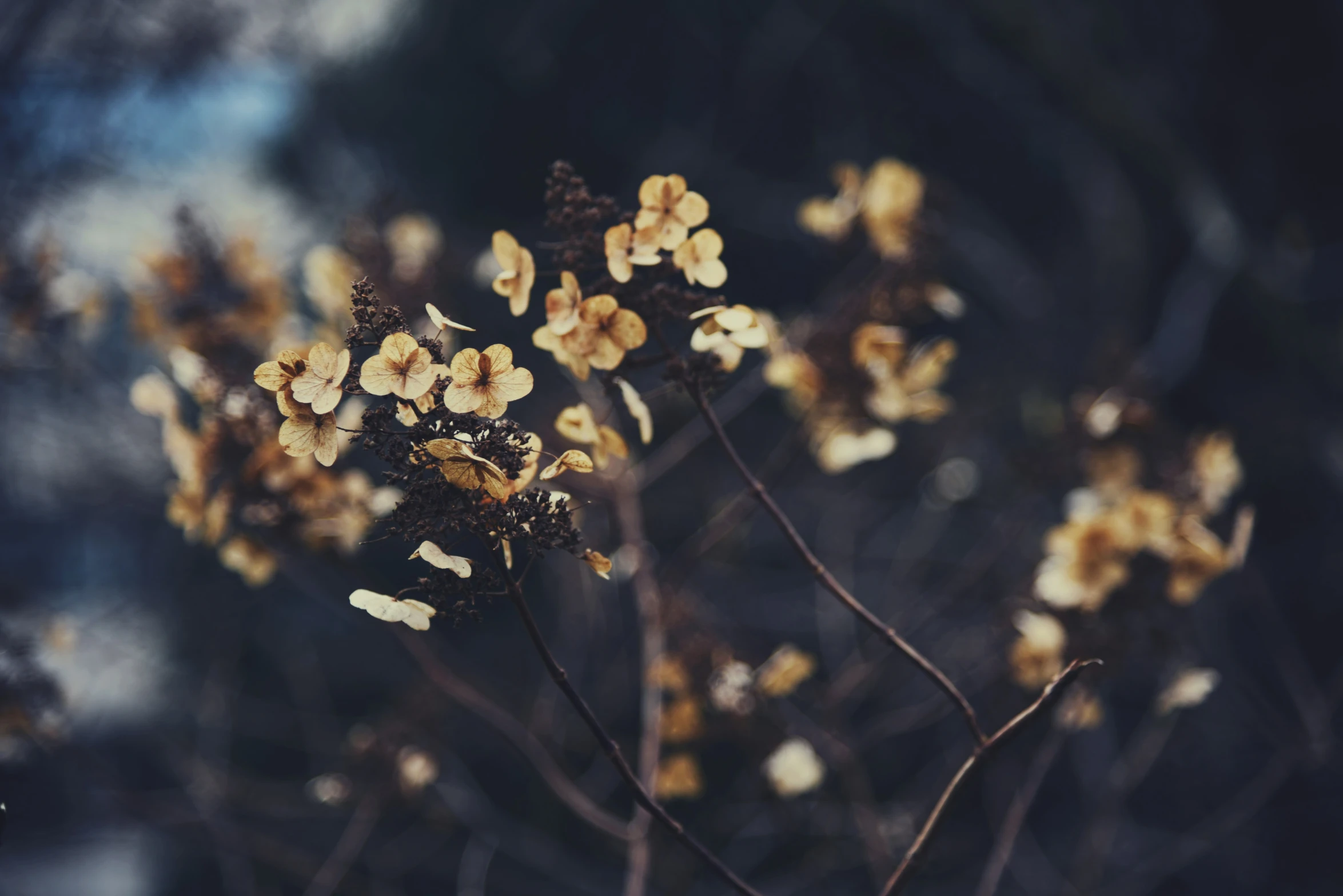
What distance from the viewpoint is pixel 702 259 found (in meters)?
0.85

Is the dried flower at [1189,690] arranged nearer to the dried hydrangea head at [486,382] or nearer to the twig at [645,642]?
the twig at [645,642]

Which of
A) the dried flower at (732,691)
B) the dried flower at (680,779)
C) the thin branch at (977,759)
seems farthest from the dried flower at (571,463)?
the dried flower at (680,779)

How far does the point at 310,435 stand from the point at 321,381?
0.05 meters

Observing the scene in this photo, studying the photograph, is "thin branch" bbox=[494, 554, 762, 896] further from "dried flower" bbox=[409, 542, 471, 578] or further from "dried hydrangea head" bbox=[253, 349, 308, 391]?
"dried hydrangea head" bbox=[253, 349, 308, 391]

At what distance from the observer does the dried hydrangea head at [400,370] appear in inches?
23.9

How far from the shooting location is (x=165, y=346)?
152cm

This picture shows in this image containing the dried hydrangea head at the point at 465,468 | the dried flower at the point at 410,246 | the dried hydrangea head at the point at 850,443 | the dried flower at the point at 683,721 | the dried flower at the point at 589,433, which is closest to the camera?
the dried hydrangea head at the point at 465,468

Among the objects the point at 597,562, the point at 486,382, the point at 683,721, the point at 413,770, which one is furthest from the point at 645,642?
the point at 486,382

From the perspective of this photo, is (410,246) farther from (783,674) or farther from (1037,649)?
(1037,649)

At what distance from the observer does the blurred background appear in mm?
1955

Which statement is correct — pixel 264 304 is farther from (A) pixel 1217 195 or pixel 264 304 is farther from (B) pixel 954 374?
(A) pixel 1217 195

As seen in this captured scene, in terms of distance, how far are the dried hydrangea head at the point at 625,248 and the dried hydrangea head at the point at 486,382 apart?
176 mm

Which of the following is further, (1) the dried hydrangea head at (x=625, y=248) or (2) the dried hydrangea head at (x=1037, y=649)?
(2) the dried hydrangea head at (x=1037, y=649)

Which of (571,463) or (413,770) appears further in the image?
(413,770)
